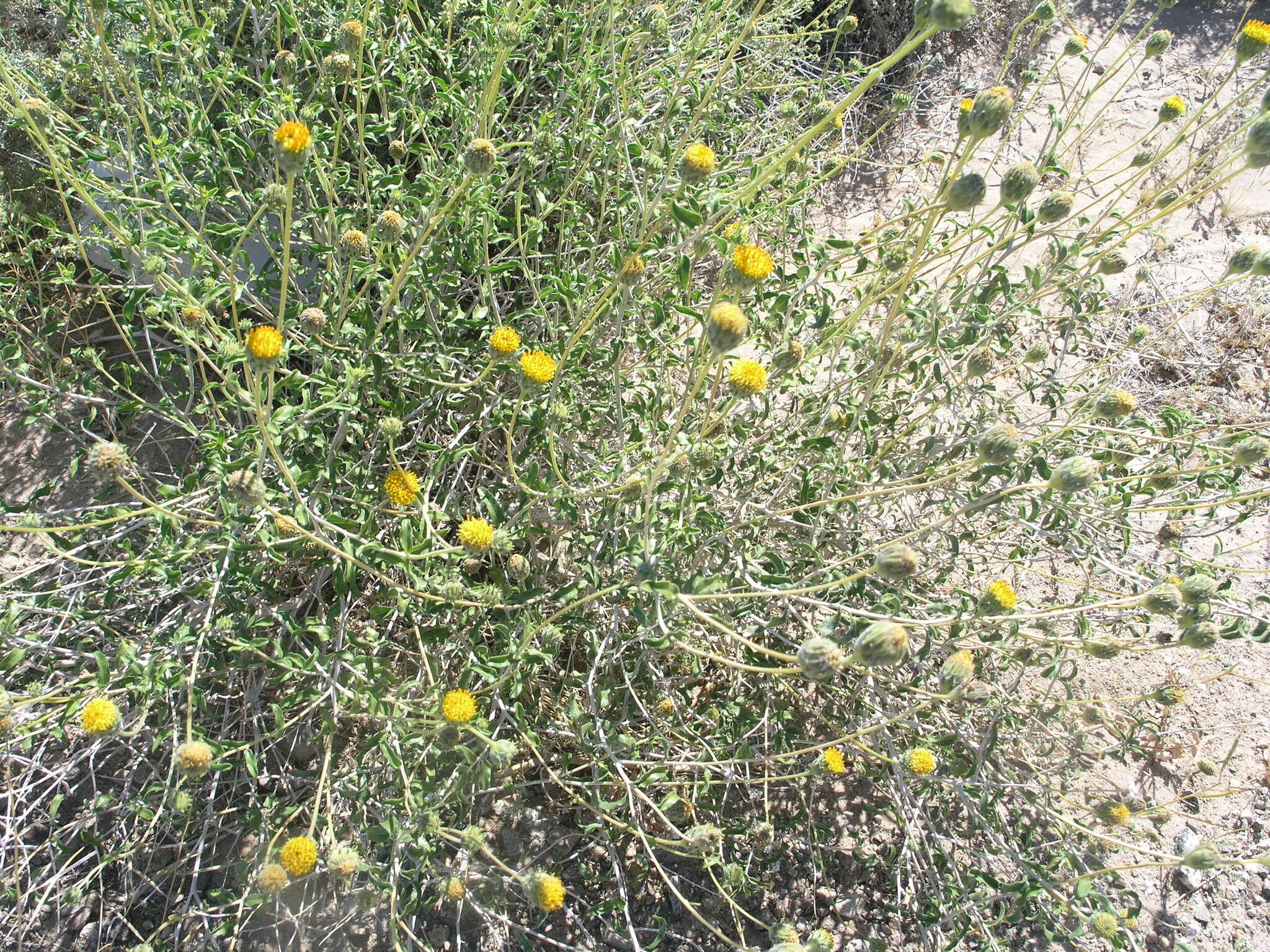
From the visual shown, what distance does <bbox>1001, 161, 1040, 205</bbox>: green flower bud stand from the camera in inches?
96.3

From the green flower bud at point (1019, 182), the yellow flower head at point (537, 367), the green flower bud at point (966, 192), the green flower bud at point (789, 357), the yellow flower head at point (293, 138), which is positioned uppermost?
the green flower bud at point (1019, 182)

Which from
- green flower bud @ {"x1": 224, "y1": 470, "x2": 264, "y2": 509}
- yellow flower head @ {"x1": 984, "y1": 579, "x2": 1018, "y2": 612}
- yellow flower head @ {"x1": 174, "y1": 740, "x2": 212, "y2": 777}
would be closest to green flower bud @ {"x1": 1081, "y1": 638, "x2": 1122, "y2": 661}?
yellow flower head @ {"x1": 984, "y1": 579, "x2": 1018, "y2": 612}

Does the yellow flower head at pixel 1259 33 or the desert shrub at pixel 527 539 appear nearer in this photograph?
the desert shrub at pixel 527 539

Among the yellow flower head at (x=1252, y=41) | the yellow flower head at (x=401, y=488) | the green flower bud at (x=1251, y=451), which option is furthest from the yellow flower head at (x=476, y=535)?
the yellow flower head at (x=1252, y=41)

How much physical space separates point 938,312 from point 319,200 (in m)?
2.59

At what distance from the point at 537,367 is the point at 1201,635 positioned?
2172mm

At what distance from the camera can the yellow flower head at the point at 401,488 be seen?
98.4 inches

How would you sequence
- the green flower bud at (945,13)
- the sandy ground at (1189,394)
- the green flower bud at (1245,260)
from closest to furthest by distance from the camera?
the green flower bud at (945,13) → the green flower bud at (1245,260) → the sandy ground at (1189,394)

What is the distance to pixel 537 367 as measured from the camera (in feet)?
8.18

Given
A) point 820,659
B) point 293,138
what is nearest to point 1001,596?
point 820,659

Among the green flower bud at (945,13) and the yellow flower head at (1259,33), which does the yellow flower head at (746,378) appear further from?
the yellow flower head at (1259,33)

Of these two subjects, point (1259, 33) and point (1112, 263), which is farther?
point (1112, 263)

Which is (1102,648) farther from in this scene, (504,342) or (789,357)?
(504,342)

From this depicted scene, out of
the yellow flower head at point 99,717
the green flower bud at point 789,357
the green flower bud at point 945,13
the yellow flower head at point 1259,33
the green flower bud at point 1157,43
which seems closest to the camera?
the green flower bud at point 945,13
